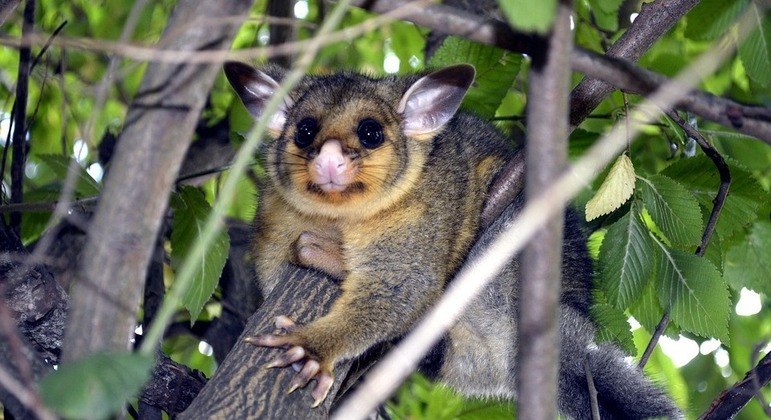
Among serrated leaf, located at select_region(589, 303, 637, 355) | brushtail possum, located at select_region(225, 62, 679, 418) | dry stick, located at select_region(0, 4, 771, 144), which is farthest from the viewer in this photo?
serrated leaf, located at select_region(589, 303, 637, 355)

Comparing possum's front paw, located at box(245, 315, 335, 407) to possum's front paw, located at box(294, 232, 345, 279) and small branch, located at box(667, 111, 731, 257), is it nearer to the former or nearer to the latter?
possum's front paw, located at box(294, 232, 345, 279)

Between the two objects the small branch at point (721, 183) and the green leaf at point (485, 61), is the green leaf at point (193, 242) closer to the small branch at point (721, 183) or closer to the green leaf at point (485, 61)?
the green leaf at point (485, 61)

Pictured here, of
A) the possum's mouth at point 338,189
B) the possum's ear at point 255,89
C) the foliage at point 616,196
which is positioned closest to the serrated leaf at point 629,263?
the foliage at point 616,196

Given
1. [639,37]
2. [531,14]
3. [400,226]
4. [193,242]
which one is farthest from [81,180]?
[531,14]

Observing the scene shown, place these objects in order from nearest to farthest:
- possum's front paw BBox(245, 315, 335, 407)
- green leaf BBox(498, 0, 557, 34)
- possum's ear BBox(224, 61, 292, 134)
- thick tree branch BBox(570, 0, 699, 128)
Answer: green leaf BBox(498, 0, 557, 34) → possum's front paw BBox(245, 315, 335, 407) → thick tree branch BBox(570, 0, 699, 128) → possum's ear BBox(224, 61, 292, 134)

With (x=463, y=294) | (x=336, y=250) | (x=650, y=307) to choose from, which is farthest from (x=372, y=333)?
(x=463, y=294)

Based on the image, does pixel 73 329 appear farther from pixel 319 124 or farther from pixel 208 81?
pixel 319 124

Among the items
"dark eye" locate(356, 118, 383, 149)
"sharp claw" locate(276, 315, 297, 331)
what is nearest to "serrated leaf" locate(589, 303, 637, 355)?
"dark eye" locate(356, 118, 383, 149)
